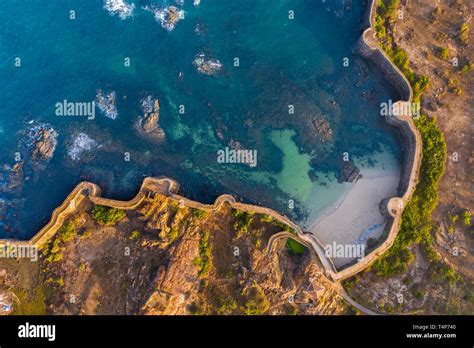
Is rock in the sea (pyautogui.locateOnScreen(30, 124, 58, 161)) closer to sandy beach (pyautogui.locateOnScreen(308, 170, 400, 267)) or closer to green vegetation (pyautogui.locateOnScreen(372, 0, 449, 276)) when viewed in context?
sandy beach (pyautogui.locateOnScreen(308, 170, 400, 267))

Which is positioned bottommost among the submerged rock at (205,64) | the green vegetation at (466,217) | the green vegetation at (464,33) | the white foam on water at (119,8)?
the green vegetation at (466,217)

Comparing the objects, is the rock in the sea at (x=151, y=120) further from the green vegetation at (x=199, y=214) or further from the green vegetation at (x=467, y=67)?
the green vegetation at (x=467, y=67)

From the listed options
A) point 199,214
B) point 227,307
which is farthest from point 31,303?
point 227,307

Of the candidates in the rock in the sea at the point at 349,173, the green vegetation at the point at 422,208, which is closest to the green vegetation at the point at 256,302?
the green vegetation at the point at 422,208

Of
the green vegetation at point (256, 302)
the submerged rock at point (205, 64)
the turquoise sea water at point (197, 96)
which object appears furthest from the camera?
the submerged rock at point (205, 64)

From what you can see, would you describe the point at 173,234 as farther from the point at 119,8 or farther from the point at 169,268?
the point at 119,8

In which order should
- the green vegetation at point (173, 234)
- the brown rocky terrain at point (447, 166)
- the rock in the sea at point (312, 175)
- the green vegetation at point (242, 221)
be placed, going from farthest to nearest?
1. the rock in the sea at point (312, 175)
2. the green vegetation at point (242, 221)
3. the green vegetation at point (173, 234)
4. the brown rocky terrain at point (447, 166)
